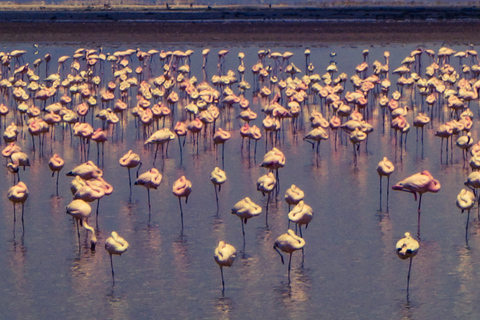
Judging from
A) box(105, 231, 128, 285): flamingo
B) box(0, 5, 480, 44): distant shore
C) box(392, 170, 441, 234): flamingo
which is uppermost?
box(0, 5, 480, 44): distant shore

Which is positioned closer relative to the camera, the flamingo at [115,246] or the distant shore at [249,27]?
the flamingo at [115,246]

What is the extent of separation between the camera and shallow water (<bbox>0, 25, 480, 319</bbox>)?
765cm

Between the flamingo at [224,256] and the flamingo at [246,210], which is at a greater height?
the flamingo at [246,210]

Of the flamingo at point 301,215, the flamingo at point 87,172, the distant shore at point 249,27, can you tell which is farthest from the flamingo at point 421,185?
the distant shore at point 249,27

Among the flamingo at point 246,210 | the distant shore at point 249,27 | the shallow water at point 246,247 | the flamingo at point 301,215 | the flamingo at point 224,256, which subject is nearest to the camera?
the shallow water at point 246,247

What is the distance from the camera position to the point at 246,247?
9062 millimetres

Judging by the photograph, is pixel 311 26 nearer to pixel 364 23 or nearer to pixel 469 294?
pixel 364 23

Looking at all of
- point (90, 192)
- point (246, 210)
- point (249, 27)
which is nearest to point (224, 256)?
point (246, 210)

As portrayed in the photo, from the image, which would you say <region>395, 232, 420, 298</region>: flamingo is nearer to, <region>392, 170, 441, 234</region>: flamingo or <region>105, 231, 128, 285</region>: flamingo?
<region>392, 170, 441, 234</region>: flamingo

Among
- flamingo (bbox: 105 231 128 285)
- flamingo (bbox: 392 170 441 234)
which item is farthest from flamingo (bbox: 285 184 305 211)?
flamingo (bbox: 105 231 128 285)

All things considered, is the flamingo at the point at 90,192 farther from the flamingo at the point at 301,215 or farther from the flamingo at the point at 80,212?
the flamingo at the point at 301,215

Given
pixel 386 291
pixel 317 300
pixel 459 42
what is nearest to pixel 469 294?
pixel 386 291

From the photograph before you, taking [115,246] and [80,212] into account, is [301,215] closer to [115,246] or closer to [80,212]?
[115,246]

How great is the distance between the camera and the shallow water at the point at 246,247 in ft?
25.1
